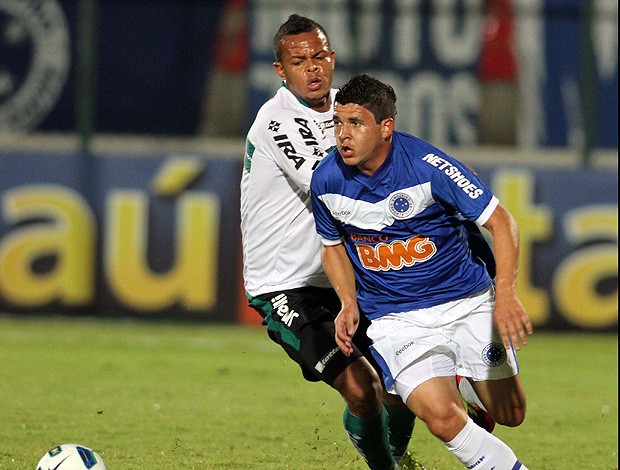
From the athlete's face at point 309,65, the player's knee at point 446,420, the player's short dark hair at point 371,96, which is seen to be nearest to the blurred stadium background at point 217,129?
the athlete's face at point 309,65

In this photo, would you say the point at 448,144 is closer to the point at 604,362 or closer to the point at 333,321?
the point at 604,362

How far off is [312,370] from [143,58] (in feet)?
32.2

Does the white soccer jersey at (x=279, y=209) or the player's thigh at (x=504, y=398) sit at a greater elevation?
the white soccer jersey at (x=279, y=209)

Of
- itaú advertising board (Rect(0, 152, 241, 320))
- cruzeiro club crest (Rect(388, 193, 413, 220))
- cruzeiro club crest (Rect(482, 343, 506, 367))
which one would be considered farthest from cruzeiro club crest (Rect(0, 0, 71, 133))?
cruzeiro club crest (Rect(482, 343, 506, 367))

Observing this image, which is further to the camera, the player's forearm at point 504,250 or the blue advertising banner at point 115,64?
the blue advertising banner at point 115,64

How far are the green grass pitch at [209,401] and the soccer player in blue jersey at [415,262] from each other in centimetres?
122

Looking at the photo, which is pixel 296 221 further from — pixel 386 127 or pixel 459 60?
pixel 459 60

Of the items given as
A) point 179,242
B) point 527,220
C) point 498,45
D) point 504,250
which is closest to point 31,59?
point 179,242

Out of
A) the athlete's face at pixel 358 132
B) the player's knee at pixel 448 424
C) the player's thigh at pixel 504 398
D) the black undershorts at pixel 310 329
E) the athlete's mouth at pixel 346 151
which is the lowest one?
the player's thigh at pixel 504 398

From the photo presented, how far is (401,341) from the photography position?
18.3 feet

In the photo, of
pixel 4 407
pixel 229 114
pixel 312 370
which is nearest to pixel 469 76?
pixel 229 114

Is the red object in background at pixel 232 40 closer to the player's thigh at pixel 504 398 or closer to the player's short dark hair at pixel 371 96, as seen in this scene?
the player's short dark hair at pixel 371 96

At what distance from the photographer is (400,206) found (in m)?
5.50

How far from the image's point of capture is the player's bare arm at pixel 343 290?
5582 mm
